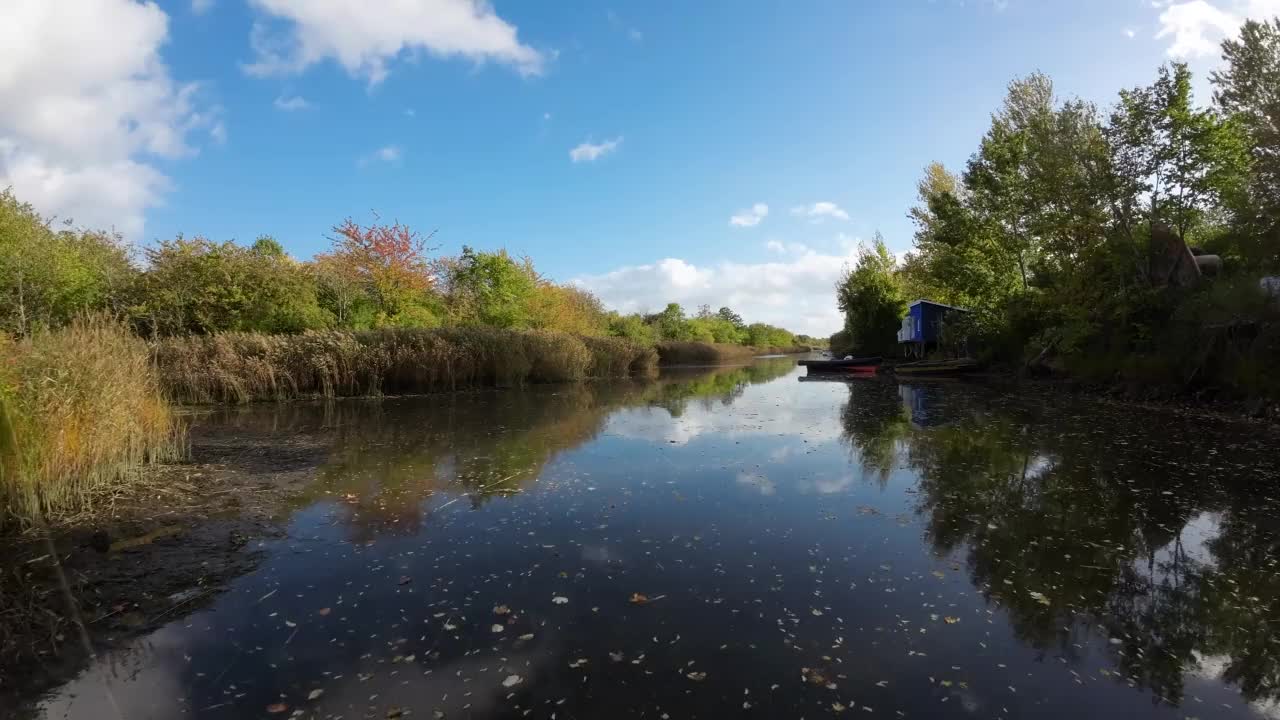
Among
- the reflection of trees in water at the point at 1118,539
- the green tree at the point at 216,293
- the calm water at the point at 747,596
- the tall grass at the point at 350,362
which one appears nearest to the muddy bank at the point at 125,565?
the calm water at the point at 747,596

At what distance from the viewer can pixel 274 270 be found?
23.5 metres

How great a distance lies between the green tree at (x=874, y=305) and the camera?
40.2 meters

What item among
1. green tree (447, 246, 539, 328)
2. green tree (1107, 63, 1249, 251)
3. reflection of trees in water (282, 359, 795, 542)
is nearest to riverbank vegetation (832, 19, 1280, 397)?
green tree (1107, 63, 1249, 251)

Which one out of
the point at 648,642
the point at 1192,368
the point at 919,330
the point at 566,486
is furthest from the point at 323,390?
the point at 919,330

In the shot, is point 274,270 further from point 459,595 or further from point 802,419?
point 459,595

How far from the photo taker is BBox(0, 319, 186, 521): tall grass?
5.32 m

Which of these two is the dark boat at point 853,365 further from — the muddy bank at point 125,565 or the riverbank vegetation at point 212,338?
the muddy bank at point 125,565

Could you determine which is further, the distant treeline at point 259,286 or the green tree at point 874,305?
the green tree at point 874,305

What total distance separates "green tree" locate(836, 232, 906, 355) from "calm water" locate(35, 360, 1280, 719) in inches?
1290

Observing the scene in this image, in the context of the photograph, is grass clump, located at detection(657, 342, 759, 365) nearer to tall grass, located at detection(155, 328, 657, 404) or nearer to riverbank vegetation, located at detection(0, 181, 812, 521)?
riverbank vegetation, located at detection(0, 181, 812, 521)

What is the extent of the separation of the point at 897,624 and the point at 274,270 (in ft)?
85.2

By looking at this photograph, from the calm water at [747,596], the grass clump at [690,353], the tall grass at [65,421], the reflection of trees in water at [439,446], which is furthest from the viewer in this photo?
the grass clump at [690,353]

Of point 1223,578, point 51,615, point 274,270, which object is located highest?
point 274,270

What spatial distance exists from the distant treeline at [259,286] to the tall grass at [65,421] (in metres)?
7.91
